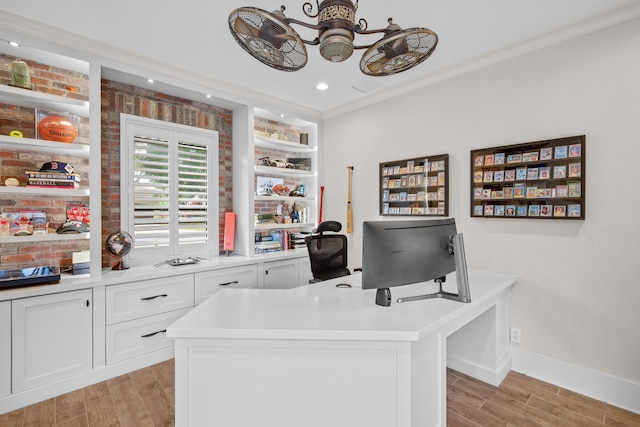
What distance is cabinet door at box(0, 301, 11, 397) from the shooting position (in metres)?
2.10

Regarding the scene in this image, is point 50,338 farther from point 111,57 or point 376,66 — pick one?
point 376,66

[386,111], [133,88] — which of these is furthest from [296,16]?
→ [133,88]

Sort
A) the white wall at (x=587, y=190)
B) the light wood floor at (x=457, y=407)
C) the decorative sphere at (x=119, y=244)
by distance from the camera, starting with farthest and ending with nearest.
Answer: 1. the decorative sphere at (x=119, y=244)
2. the white wall at (x=587, y=190)
3. the light wood floor at (x=457, y=407)

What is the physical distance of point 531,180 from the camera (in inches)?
99.1

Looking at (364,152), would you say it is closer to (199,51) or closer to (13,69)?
(199,51)

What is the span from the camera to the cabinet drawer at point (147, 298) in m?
2.57

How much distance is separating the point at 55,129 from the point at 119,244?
3.50ft

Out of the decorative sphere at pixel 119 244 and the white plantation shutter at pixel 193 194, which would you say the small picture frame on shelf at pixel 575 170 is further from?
the decorative sphere at pixel 119 244

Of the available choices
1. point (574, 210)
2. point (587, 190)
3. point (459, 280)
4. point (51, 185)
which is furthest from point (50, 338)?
point (587, 190)

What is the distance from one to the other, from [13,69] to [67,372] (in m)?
2.36

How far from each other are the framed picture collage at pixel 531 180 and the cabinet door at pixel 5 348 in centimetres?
376

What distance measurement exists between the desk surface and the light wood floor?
821mm

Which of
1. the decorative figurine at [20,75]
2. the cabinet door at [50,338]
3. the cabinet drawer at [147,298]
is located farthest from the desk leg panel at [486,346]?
the decorative figurine at [20,75]

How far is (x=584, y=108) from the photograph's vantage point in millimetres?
2311
